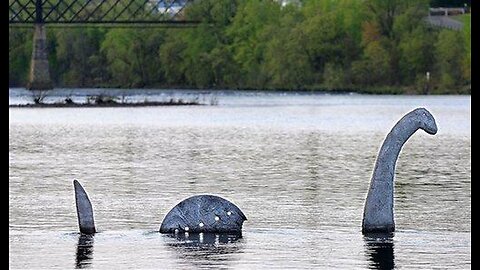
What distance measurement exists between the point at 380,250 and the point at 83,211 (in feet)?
14.6

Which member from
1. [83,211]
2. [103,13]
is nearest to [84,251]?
[83,211]

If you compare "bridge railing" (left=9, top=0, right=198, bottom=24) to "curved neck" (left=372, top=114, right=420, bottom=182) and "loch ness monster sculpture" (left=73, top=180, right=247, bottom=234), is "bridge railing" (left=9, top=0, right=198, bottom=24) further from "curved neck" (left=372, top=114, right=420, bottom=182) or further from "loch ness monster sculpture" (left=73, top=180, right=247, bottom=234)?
"curved neck" (left=372, top=114, right=420, bottom=182)

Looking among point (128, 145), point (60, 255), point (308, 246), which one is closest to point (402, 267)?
point (308, 246)

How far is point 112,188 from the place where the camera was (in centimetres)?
3494

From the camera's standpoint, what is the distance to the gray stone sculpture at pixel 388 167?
24.5 metres

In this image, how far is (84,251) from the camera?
23.2 meters

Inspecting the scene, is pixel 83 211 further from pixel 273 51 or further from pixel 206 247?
pixel 273 51

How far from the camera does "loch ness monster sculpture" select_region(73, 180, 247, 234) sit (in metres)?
24.5

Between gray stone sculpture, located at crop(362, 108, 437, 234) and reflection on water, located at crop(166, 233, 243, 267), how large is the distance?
75.5 inches

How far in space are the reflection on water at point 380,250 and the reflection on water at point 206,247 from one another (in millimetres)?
1722

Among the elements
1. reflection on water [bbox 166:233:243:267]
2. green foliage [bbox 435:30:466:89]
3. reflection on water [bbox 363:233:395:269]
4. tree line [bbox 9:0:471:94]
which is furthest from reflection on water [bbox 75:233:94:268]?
green foliage [bbox 435:30:466:89]

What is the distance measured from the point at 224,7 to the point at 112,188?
124m

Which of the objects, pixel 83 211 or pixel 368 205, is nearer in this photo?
pixel 368 205

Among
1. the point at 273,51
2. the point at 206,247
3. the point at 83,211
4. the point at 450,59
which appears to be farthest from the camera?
the point at 273,51
